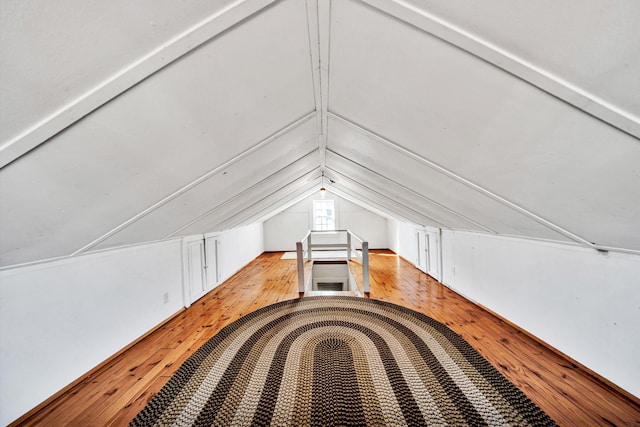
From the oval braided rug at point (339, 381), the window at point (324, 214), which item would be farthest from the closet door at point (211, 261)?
the window at point (324, 214)

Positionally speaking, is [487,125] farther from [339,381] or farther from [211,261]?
[211,261]

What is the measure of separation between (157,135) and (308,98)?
812 mm

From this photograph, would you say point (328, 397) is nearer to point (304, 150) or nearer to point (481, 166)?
point (481, 166)

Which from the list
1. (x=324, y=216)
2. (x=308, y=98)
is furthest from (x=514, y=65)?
(x=324, y=216)

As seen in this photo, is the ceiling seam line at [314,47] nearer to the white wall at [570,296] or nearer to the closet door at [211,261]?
the white wall at [570,296]

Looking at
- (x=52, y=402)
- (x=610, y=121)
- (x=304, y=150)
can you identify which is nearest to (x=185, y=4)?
(x=610, y=121)

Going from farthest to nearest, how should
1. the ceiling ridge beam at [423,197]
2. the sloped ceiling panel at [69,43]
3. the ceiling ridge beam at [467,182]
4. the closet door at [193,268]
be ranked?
the closet door at [193,268] < the ceiling ridge beam at [423,197] < the ceiling ridge beam at [467,182] < the sloped ceiling panel at [69,43]

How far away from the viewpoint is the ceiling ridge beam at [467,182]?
1.61 meters

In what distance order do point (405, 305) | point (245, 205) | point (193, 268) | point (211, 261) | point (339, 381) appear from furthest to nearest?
point (211, 261), point (193, 268), point (245, 205), point (405, 305), point (339, 381)

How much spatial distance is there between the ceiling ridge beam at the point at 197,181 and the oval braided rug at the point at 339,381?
1.14 m

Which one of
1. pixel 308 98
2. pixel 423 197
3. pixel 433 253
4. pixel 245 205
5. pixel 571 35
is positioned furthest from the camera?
pixel 433 253

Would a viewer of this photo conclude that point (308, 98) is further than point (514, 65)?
Yes

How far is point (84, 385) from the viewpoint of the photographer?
181cm

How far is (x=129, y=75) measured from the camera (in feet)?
2.59
